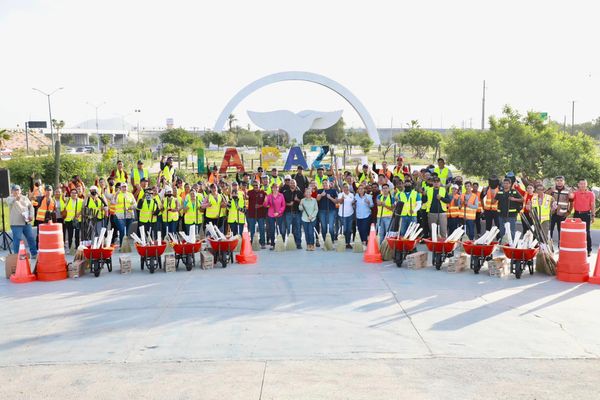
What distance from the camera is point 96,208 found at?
14977 mm

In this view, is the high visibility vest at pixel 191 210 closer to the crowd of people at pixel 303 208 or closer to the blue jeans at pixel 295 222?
the crowd of people at pixel 303 208

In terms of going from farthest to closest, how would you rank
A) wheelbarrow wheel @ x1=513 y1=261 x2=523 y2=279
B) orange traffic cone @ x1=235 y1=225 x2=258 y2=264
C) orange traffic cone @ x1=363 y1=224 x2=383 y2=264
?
orange traffic cone @ x1=235 y1=225 x2=258 y2=264
orange traffic cone @ x1=363 y1=224 x2=383 y2=264
wheelbarrow wheel @ x1=513 y1=261 x2=523 y2=279

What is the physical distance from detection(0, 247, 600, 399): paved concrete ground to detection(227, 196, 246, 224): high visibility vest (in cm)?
333

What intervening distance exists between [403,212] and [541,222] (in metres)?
3.17

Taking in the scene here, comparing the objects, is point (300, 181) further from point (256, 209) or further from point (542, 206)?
→ point (542, 206)

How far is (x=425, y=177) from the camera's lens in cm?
1534

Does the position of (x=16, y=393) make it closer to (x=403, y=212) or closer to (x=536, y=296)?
(x=536, y=296)

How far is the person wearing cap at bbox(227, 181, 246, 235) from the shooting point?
49.0 ft

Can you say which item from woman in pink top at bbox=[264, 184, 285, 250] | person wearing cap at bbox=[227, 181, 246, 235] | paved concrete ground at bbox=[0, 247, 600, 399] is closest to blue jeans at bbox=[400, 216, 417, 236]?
paved concrete ground at bbox=[0, 247, 600, 399]

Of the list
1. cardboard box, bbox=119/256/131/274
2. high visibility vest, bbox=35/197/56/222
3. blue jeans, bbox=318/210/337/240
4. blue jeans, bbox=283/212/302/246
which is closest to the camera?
cardboard box, bbox=119/256/131/274

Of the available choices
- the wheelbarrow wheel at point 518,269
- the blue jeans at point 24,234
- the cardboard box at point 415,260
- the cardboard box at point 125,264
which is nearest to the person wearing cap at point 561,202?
the wheelbarrow wheel at point 518,269

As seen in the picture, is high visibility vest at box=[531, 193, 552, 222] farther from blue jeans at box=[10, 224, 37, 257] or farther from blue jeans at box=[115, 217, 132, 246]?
blue jeans at box=[10, 224, 37, 257]

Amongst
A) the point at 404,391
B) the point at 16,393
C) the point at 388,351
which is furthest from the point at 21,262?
the point at 404,391

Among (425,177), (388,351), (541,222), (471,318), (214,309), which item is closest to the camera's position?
(388,351)
